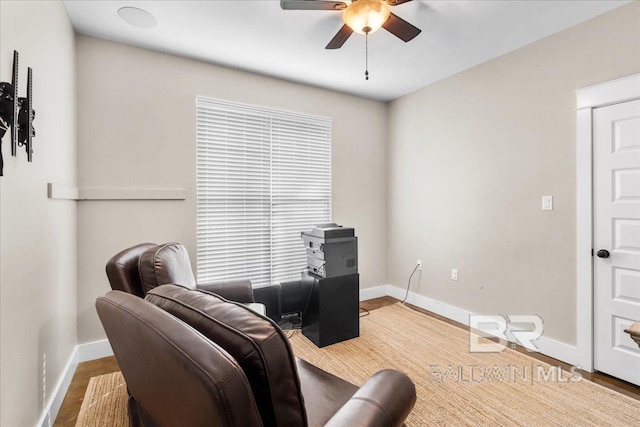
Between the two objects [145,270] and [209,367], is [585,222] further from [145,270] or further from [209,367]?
[145,270]

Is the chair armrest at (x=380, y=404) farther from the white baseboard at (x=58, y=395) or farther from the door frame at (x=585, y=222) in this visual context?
the door frame at (x=585, y=222)

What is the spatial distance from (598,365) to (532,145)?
1770mm

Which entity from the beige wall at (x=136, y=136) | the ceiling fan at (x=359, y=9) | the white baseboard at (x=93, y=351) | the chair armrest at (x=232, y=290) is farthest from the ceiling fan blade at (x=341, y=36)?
the white baseboard at (x=93, y=351)

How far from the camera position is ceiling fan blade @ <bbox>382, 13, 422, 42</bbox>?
6.48 ft

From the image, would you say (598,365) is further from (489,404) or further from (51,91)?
(51,91)

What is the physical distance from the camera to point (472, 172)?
10.4 feet

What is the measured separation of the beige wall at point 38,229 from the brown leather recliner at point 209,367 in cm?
65

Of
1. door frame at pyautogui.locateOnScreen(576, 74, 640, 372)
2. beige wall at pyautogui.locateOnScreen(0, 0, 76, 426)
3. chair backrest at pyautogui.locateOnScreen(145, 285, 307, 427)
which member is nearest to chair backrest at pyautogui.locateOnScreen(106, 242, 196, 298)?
beige wall at pyautogui.locateOnScreen(0, 0, 76, 426)

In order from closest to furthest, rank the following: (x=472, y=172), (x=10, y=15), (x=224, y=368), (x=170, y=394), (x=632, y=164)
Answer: (x=224, y=368) → (x=170, y=394) → (x=10, y=15) → (x=632, y=164) → (x=472, y=172)

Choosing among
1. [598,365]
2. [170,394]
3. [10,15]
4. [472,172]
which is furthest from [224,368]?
[472,172]

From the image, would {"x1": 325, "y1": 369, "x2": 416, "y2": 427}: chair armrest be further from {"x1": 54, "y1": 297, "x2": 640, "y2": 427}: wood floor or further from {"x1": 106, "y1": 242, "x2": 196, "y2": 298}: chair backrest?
{"x1": 54, "y1": 297, "x2": 640, "y2": 427}: wood floor

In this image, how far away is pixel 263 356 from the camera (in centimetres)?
73

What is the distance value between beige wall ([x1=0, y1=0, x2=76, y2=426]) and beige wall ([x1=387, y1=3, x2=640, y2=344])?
3391mm

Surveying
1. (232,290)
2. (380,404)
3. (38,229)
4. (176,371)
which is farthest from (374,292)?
(176,371)
